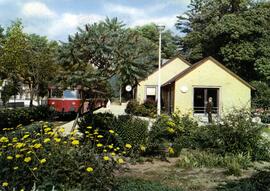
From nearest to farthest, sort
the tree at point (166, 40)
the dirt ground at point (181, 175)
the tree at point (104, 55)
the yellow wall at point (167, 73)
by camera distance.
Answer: the dirt ground at point (181, 175)
the tree at point (104, 55)
the yellow wall at point (167, 73)
the tree at point (166, 40)

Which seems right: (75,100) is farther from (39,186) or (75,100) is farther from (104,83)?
(39,186)

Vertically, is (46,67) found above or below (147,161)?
above

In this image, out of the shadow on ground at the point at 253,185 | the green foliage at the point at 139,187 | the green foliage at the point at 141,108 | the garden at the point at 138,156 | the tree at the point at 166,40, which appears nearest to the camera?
the garden at the point at 138,156

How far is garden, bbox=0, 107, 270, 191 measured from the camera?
6219 mm

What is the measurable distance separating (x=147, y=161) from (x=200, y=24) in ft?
168

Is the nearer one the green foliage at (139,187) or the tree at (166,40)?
the green foliage at (139,187)

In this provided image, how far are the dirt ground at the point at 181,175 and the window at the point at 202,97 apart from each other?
2391 centimetres

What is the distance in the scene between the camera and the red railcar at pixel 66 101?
28.5 metres

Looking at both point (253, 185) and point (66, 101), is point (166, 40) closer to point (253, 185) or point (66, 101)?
point (66, 101)

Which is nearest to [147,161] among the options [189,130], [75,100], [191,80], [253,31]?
[189,130]

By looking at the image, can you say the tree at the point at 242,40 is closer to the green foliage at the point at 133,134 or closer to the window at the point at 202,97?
the window at the point at 202,97

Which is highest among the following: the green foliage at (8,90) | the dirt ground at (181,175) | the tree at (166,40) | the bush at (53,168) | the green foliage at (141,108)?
the tree at (166,40)

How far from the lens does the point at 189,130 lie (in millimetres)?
14102

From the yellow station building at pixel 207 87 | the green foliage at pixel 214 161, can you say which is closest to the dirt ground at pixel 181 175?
the green foliage at pixel 214 161
